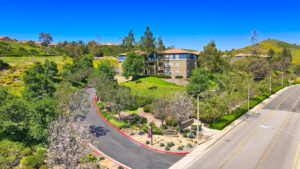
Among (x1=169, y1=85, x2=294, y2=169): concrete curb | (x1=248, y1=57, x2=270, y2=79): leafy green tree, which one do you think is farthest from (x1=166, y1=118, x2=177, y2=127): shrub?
(x1=248, y1=57, x2=270, y2=79): leafy green tree

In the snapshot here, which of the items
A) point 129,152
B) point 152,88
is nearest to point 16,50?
point 152,88

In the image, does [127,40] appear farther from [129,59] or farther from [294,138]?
[294,138]

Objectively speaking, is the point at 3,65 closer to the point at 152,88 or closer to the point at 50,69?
the point at 50,69

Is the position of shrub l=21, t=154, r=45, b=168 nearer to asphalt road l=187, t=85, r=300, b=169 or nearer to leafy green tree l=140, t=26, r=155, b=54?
asphalt road l=187, t=85, r=300, b=169

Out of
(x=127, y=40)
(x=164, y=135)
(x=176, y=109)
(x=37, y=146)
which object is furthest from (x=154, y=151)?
(x=127, y=40)

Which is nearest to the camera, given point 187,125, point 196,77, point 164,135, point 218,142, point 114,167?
point 114,167
